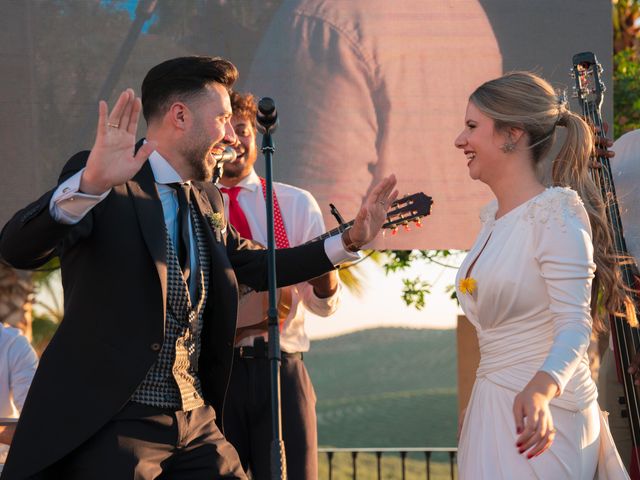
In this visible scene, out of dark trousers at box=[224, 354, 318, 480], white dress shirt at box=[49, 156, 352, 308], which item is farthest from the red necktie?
white dress shirt at box=[49, 156, 352, 308]

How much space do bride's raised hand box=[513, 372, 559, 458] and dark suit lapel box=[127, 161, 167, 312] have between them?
1.09m

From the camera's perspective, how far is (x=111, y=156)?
9.91 feet

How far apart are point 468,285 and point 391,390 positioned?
71.7 feet

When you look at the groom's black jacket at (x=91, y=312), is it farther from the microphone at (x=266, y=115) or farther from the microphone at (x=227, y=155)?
the microphone at (x=227, y=155)

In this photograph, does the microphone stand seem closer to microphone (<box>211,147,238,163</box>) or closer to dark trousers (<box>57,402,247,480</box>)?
dark trousers (<box>57,402,247,480</box>)

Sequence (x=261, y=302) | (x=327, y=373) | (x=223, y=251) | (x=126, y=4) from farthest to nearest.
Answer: (x=327, y=373) → (x=126, y=4) → (x=261, y=302) → (x=223, y=251)

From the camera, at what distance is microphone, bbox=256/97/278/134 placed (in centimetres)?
370

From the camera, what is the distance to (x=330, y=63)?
20.0 ft

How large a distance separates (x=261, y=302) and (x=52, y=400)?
1.68m

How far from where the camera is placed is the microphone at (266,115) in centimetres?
370

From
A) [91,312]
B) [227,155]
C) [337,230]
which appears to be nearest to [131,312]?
[91,312]

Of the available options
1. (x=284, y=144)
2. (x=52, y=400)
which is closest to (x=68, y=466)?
(x=52, y=400)

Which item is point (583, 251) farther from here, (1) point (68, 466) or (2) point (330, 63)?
(2) point (330, 63)

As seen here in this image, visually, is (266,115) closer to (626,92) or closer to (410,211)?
(410,211)
